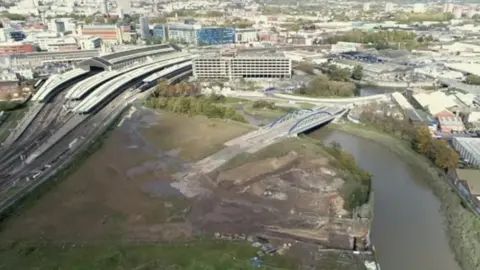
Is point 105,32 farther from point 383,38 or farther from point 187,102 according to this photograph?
point 383,38

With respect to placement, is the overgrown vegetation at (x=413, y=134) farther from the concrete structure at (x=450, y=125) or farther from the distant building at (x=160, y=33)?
the distant building at (x=160, y=33)

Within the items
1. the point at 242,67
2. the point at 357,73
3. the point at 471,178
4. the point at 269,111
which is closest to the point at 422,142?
the point at 471,178

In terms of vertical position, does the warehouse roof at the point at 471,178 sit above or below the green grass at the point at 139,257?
above

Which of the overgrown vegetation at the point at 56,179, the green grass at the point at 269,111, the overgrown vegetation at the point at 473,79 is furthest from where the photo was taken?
the overgrown vegetation at the point at 473,79

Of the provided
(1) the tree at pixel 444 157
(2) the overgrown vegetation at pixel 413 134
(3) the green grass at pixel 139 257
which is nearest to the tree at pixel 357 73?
(2) the overgrown vegetation at pixel 413 134

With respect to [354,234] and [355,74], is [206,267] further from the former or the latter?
[355,74]

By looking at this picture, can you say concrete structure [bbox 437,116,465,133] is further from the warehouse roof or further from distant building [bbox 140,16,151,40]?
distant building [bbox 140,16,151,40]

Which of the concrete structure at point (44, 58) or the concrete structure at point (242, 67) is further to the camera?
the concrete structure at point (44, 58)
